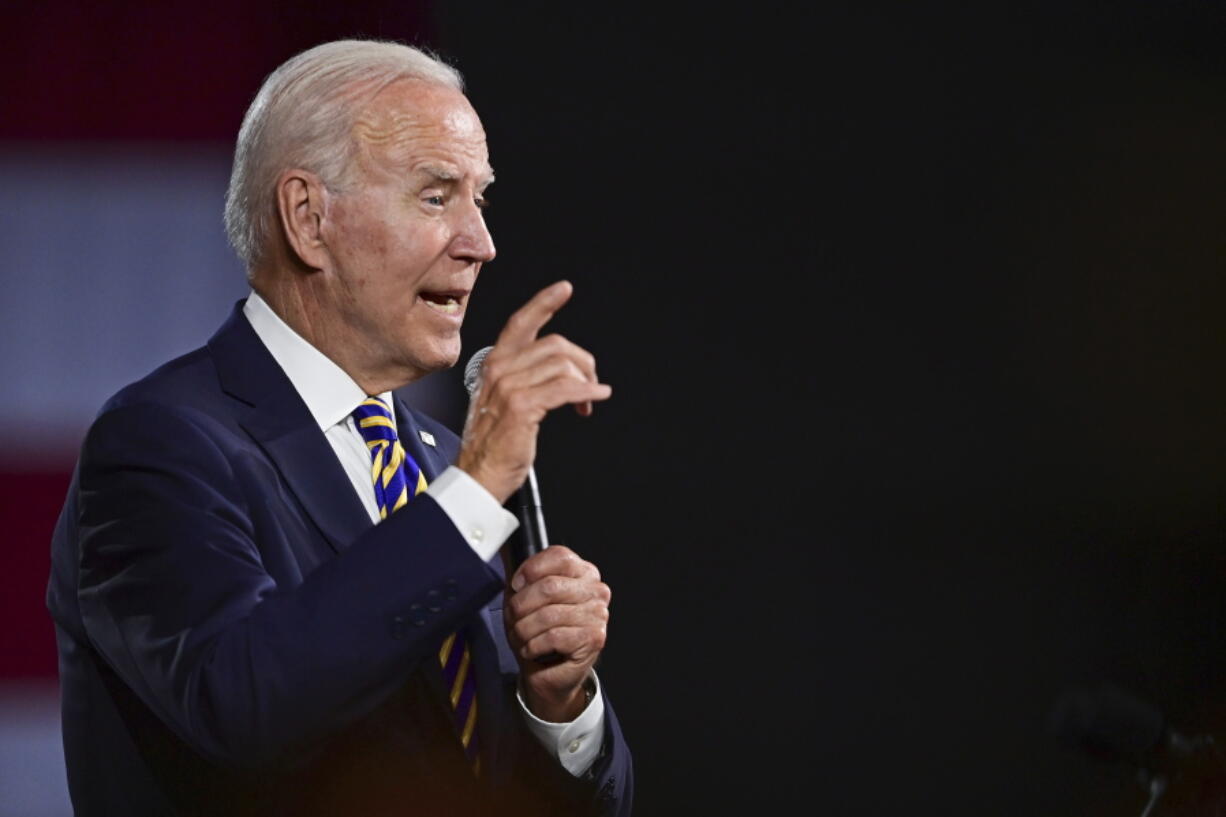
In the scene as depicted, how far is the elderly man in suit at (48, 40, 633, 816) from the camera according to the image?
1105 mm

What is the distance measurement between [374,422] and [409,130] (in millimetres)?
319

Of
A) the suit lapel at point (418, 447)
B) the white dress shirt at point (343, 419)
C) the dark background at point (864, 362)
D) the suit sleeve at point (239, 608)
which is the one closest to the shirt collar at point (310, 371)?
the white dress shirt at point (343, 419)

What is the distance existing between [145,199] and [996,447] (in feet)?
5.54

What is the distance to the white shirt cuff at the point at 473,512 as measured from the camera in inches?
44.4

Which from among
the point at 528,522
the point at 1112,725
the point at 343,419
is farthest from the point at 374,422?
the point at 1112,725

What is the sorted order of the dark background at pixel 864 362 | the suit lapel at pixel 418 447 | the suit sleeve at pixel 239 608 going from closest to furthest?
the suit sleeve at pixel 239 608
the suit lapel at pixel 418 447
the dark background at pixel 864 362

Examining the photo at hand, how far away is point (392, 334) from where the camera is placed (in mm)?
1470

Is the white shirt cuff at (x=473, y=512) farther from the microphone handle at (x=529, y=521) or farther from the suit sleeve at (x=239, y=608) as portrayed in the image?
the microphone handle at (x=529, y=521)

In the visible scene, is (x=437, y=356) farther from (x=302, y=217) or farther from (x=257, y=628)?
(x=257, y=628)

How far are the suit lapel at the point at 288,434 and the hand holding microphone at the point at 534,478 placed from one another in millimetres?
175

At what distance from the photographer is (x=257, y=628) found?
1.09 m

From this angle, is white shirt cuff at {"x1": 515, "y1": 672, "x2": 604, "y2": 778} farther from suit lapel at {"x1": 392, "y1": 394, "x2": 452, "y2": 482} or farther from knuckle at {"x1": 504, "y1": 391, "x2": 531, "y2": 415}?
knuckle at {"x1": 504, "y1": 391, "x2": 531, "y2": 415}

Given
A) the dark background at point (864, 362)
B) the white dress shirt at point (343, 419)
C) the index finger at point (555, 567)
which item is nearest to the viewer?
the index finger at point (555, 567)

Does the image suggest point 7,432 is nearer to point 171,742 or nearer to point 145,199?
point 145,199
